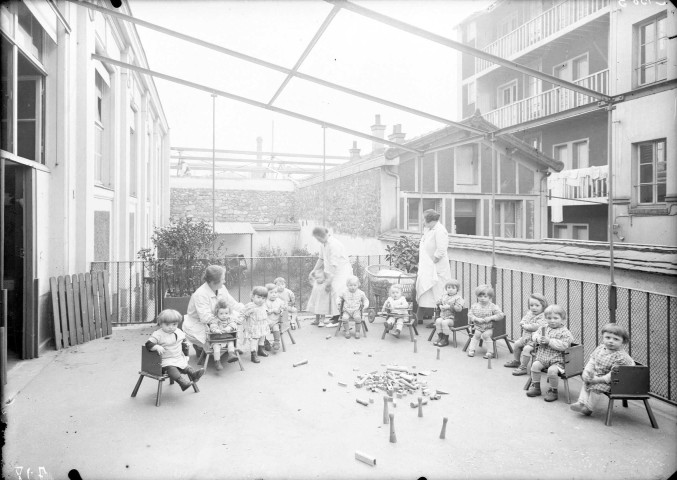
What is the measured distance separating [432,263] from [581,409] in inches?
134

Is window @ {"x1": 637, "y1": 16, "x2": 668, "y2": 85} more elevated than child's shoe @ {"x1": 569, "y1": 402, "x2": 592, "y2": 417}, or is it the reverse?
window @ {"x1": 637, "y1": 16, "x2": 668, "y2": 85}

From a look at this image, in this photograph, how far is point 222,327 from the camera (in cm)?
527

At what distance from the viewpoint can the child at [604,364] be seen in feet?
12.6

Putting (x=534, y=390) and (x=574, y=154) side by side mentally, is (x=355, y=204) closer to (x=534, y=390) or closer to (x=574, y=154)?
(x=574, y=154)

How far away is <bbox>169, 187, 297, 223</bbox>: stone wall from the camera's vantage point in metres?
20.5

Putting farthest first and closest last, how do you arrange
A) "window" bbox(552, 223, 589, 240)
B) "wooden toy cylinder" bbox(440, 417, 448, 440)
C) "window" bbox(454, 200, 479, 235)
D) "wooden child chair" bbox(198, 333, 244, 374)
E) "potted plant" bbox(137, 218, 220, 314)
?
1. "window" bbox(552, 223, 589, 240)
2. "window" bbox(454, 200, 479, 235)
3. "potted plant" bbox(137, 218, 220, 314)
4. "wooden child chair" bbox(198, 333, 244, 374)
5. "wooden toy cylinder" bbox(440, 417, 448, 440)

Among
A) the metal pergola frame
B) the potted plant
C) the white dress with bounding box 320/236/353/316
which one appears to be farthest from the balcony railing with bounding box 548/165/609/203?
the potted plant

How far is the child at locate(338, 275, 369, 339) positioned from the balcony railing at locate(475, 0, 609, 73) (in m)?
13.9

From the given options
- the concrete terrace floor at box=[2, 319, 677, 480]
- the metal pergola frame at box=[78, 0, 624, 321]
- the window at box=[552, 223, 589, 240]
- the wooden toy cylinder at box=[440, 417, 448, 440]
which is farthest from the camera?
the window at box=[552, 223, 589, 240]

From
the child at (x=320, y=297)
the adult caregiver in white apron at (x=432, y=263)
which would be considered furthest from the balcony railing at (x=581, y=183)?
the child at (x=320, y=297)

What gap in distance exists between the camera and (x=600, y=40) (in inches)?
634

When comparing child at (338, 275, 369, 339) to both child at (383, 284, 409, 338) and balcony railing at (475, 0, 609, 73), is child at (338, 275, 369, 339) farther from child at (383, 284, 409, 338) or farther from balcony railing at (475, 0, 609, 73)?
balcony railing at (475, 0, 609, 73)

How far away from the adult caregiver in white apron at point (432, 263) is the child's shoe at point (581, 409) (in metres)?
3.00

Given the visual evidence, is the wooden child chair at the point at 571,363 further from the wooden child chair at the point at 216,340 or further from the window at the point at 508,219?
the window at the point at 508,219
